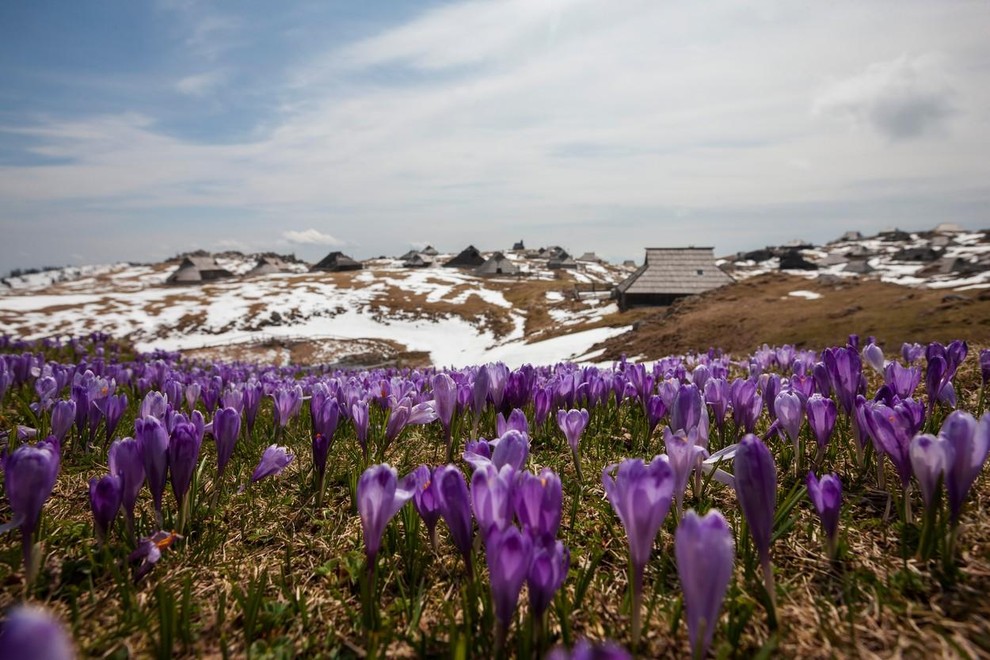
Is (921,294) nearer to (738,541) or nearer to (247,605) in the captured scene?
(738,541)

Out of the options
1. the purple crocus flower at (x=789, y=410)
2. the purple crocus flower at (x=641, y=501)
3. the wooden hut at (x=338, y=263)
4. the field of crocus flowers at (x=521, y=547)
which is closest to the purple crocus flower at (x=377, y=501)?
the field of crocus flowers at (x=521, y=547)

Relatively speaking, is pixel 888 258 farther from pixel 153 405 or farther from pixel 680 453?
pixel 153 405

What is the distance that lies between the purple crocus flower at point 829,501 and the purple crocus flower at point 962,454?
13.0 inches

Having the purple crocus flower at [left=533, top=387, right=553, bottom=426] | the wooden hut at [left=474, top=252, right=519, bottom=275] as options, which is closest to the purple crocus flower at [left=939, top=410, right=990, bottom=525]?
the purple crocus flower at [left=533, top=387, right=553, bottom=426]

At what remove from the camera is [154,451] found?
2.22 meters

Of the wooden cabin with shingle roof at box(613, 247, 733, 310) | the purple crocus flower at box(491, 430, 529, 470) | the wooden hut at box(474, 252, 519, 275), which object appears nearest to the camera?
the purple crocus flower at box(491, 430, 529, 470)

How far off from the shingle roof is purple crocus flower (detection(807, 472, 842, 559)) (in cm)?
3938

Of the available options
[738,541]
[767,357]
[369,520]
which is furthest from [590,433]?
[767,357]

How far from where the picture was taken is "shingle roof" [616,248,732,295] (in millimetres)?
40719

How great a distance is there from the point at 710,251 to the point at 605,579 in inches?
1827

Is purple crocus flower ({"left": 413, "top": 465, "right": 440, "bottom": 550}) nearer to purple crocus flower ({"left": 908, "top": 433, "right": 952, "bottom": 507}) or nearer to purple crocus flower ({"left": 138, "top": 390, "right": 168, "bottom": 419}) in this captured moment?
A: purple crocus flower ({"left": 908, "top": 433, "right": 952, "bottom": 507})

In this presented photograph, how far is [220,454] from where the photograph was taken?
2.76 meters

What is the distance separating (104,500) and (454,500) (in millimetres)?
1457

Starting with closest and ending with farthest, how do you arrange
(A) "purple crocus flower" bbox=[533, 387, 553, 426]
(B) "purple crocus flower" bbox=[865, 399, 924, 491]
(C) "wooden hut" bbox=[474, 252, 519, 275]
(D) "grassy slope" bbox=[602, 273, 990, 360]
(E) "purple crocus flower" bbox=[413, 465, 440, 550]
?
(E) "purple crocus flower" bbox=[413, 465, 440, 550], (B) "purple crocus flower" bbox=[865, 399, 924, 491], (A) "purple crocus flower" bbox=[533, 387, 553, 426], (D) "grassy slope" bbox=[602, 273, 990, 360], (C) "wooden hut" bbox=[474, 252, 519, 275]
